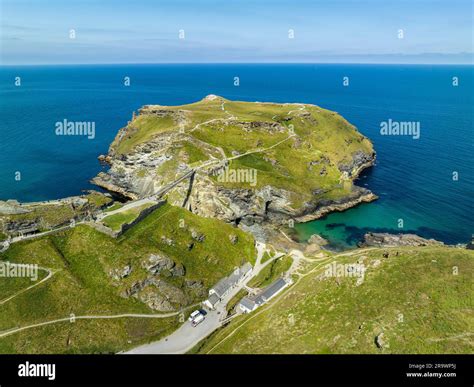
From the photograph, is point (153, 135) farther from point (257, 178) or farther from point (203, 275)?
point (203, 275)

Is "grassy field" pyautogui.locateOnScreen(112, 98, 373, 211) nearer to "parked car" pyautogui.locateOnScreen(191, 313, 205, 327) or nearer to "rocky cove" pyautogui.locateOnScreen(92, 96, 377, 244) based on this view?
"rocky cove" pyautogui.locateOnScreen(92, 96, 377, 244)

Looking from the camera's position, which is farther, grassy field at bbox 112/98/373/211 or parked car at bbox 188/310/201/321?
grassy field at bbox 112/98/373/211

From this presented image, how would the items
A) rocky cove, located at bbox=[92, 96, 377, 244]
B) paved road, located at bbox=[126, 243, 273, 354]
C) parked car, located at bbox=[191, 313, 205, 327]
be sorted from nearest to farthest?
1. paved road, located at bbox=[126, 243, 273, 354]
2. parked car, located at bbox=[191, 313, 205, 327]
3. rocky cove, located at bbox=[92, 96, 377, 244]

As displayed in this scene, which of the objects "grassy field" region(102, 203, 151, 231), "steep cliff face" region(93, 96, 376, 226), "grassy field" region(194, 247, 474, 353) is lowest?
"grassy field" region(194, 247, 474, 353)

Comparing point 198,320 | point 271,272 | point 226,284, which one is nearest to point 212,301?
point 198,320

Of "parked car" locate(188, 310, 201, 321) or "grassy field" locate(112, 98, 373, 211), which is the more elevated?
"grassy field" locate(112, 98, 373, 211)

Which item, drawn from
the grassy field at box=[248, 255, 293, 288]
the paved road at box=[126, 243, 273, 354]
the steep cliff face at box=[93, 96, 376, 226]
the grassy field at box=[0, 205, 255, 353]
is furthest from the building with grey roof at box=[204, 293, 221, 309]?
the steep cliff face at box=[93, 96, 376, 226]
